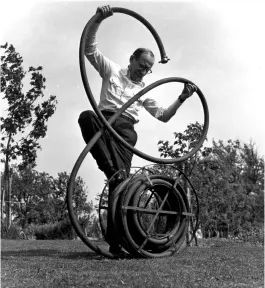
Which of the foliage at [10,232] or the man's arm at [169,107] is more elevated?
the man's arm at [169,107]

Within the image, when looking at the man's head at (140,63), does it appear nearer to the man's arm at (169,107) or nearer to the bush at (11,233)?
the man's arm at (169,107)

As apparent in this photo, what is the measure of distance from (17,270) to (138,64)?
103 inches

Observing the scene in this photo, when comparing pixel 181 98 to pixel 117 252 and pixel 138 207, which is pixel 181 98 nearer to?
pixel 138 207

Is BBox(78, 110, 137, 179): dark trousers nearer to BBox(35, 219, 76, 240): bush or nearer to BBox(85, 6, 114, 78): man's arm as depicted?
BBox(85, 6, 114, 78): man's arm

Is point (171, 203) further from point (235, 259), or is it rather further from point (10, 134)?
point (10, 134)

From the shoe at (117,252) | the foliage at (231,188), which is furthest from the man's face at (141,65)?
the foliage at (231,188)

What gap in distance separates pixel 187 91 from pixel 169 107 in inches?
11.7

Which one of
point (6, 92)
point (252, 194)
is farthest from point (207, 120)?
point (252, 194)

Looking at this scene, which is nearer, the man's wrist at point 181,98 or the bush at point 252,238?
the man's wrist at point 181,98

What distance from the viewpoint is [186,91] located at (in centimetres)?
542

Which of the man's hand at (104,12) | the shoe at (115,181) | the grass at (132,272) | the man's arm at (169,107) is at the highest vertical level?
the man's hand at (104,12)

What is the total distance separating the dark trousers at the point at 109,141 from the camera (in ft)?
16.4

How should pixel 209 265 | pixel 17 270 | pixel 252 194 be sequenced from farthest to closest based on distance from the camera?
pixel 252 194, pixel 209 265, pixel 17 270

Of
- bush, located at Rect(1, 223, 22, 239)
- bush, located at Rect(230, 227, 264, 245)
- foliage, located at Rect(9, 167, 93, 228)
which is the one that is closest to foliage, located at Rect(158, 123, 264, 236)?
bush, located at Rect(230, 227, 264, 245)
